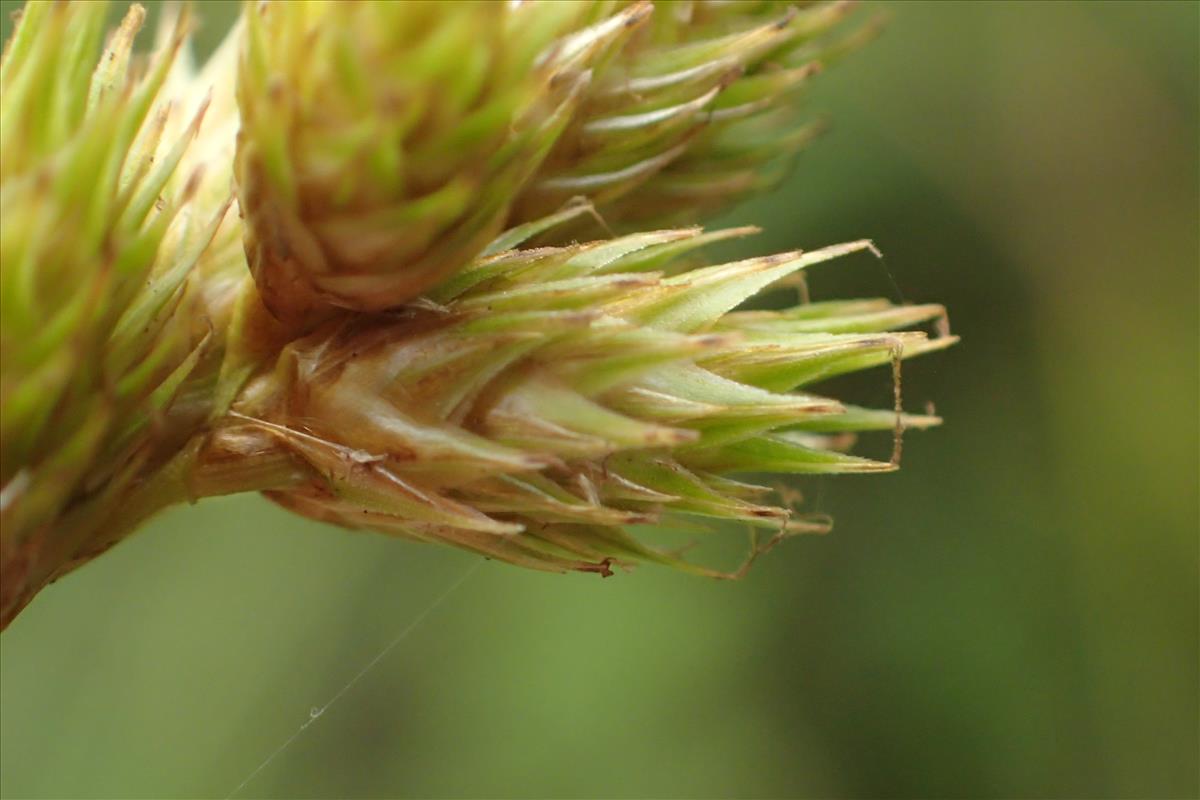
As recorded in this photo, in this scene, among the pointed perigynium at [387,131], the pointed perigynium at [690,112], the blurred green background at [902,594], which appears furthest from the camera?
the blurred green background at [902,594]

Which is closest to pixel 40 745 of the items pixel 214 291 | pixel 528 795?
pixel 528 795

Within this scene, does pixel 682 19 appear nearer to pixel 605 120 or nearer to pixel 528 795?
pixel 605 120

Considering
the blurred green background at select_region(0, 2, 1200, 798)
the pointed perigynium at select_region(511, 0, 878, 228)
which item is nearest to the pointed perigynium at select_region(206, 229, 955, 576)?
the pointed perigynium at select_region(511, 0, 878, 228)

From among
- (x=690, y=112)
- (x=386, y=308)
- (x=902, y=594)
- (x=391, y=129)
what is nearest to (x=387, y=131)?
(x=391, y=129)

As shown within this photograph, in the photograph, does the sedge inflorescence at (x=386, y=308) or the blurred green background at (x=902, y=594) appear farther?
the blurred green background at (x=902, y=594)

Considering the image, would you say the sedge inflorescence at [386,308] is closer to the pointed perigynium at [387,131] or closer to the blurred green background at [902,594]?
the pointed perigynium at [387,131]

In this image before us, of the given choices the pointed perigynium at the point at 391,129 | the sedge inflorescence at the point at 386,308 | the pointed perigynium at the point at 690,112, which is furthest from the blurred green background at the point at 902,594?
the pointed perigynium at the point at 391,129

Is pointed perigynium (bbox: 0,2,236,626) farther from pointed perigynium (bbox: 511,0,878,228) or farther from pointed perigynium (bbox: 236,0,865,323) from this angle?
pointed perigynium (bbox: 511,0,878,228)

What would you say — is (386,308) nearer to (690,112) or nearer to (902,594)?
(690,112)
